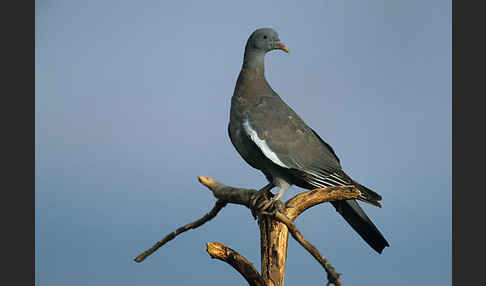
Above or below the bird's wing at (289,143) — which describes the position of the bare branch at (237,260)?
below

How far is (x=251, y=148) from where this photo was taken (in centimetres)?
372

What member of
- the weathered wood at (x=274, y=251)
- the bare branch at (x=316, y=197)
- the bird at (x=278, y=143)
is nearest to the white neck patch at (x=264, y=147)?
the bird at (x=278, y=143)

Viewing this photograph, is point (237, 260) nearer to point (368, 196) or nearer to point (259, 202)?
point (259, 202)

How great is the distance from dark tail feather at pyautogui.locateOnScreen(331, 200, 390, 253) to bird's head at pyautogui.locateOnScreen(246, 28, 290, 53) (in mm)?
979

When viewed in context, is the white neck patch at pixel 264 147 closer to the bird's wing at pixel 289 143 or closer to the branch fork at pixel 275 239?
the bird's wing at pixel 289 143

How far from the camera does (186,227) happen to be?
12.5 feet

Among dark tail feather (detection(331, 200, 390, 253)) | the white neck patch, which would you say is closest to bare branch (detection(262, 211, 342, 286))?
the white neck patch

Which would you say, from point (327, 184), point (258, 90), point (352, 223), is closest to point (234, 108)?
point (258, 90)

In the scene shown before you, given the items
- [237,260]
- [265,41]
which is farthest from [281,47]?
[237,260]

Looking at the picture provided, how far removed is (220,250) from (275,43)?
49.1 inches

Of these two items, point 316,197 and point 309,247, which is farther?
point 316,197

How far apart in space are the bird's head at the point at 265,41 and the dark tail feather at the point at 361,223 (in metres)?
0.98

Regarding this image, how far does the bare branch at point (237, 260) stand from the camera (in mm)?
3586

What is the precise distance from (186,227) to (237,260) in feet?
1.31
